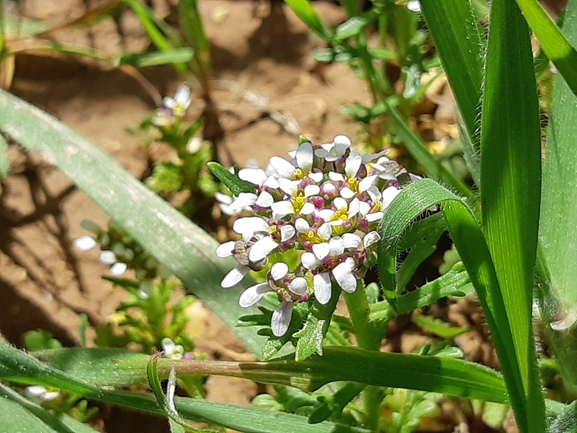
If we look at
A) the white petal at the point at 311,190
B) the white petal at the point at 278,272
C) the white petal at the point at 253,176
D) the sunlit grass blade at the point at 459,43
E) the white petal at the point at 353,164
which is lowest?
the white petal at the point at 278,272

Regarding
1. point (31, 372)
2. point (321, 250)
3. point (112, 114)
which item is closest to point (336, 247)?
point (321, 250)

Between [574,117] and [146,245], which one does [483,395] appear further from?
[146,245]

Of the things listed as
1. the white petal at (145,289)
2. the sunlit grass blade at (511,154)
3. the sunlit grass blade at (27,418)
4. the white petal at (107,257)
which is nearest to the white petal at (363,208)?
the sunlit grass blade at (511,154)

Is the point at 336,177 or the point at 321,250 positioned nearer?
the point at 321,250

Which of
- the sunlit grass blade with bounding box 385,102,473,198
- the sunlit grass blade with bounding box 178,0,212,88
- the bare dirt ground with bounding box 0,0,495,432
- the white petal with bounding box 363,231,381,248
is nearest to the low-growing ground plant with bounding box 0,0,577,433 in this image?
the white petal with bounding box 363,231,381,248

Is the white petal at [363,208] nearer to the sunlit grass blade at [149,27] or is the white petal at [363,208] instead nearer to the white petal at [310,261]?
the white petal at [310,261]

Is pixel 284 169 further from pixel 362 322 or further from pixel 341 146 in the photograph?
pixel 362 322
